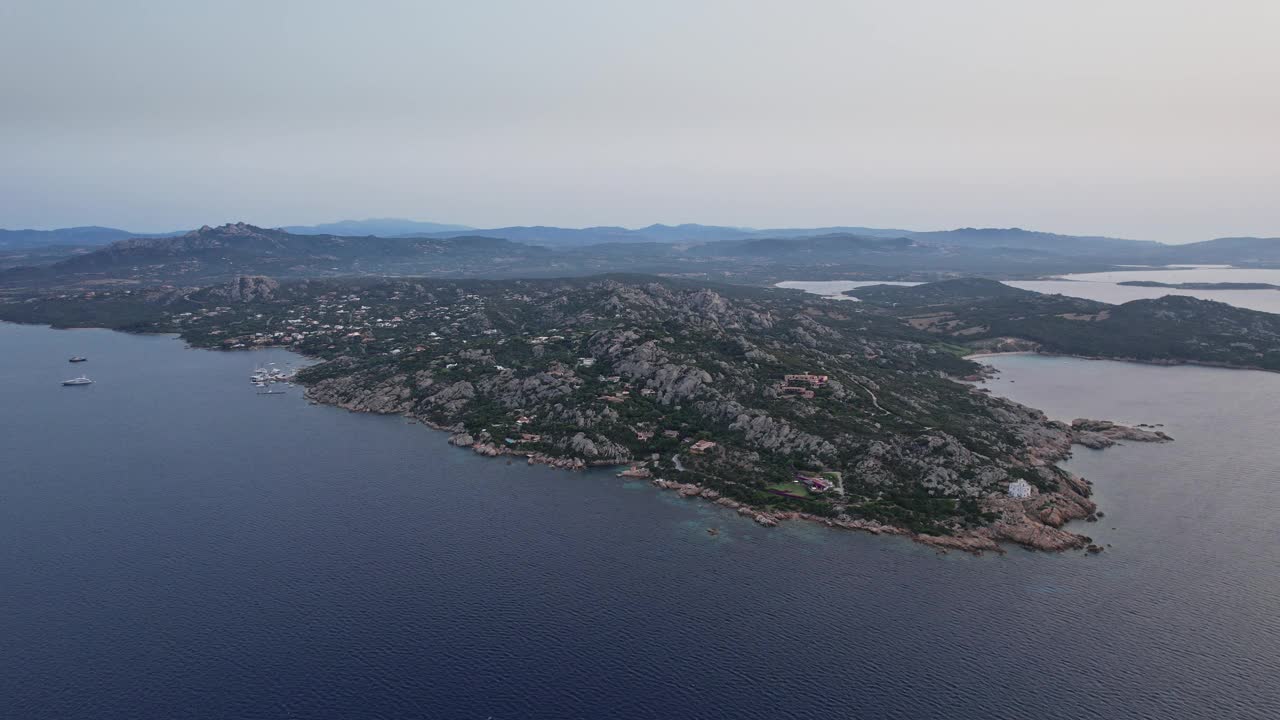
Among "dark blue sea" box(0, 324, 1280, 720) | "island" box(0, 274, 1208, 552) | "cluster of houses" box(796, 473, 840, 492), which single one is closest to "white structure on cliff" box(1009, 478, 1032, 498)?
"island" box(0, 274, 1208, 552)

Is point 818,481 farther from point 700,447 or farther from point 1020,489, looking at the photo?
point 1020,489

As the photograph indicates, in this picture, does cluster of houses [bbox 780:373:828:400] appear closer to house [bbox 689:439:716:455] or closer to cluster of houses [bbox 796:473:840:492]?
house [bbox 689:439:716:455]

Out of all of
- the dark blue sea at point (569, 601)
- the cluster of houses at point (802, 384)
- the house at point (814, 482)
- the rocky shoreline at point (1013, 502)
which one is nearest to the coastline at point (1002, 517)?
the rocky shoreline at point (1013, 502)

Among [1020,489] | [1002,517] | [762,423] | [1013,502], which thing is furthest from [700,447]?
[1020,489]

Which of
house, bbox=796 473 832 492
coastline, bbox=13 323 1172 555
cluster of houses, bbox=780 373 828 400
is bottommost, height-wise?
coastline, bbox=13 323 1172 555

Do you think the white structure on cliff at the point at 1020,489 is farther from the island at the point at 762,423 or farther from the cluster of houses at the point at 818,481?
the cluster of houses at the point at 818,481
